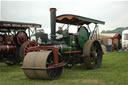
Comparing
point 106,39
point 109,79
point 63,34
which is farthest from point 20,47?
point 106,39

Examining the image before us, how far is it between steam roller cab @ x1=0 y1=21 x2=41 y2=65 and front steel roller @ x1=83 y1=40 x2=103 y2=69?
114 inches

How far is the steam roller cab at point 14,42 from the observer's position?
398 inches

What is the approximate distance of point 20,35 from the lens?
10.8 metres

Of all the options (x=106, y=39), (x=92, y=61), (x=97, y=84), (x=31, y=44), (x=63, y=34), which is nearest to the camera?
(x=97, y=84)

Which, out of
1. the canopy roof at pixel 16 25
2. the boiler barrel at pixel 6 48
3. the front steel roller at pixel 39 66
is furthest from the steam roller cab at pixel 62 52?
the boiler barrel at pixel 6 48

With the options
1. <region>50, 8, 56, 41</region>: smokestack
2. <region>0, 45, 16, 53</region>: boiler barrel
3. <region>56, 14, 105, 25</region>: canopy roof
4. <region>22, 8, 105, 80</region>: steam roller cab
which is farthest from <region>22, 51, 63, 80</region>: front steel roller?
<region>0, 45, 16, 53</region>: boiler barrel

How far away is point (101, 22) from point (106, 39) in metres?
13.6

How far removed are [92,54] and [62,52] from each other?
1472 mm

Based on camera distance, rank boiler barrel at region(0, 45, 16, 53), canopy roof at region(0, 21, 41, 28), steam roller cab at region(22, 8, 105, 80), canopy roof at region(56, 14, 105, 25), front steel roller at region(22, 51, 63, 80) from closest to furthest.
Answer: front steel roller at region(22, 51, 63, 80) < steam roller cab at region(22, 8, 105, 80) < canopy roof at region(56, 14, 105, 25) < canopy roof at region(0, 21, 41, 28) < boiler barrel at region(0, 45, 16, 53)

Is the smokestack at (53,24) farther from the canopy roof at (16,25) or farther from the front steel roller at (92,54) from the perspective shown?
the canopy roof at (16,25)

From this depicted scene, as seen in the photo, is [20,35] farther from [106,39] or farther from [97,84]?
[106,39]

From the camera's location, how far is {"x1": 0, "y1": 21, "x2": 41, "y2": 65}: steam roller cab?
10.1m

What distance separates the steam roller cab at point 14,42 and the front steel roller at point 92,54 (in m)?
2.90

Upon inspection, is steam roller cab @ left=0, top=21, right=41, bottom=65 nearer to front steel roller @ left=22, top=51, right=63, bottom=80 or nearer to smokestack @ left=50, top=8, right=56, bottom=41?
smokestack @ left=50, top=8, right=56, bottom=41
